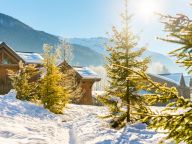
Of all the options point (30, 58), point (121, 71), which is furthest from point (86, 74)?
point (121, 71)

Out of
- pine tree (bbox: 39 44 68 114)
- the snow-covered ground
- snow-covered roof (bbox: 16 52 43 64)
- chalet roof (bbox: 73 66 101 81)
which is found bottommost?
the snow-covered ground

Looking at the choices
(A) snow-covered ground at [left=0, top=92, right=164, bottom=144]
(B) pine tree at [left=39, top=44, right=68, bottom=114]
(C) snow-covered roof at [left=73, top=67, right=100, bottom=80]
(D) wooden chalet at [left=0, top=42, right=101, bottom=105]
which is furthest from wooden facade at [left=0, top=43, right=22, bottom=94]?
(A) snow-covered ground at [left=0, top=92, right=164, bottom=144]

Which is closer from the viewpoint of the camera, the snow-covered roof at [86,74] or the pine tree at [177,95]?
the pine tree at [177,95]

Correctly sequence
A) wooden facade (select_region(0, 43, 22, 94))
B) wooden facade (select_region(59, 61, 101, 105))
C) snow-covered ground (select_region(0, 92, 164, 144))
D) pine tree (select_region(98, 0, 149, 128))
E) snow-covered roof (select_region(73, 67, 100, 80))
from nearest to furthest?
snow-covered ground (select_region(0, 92, 164, 144))
pine tree (select_region(98, 0, 149, 128))
wooden facade (select_region(0, 43, 22, 94))
wooden facade (select_region(59, 61, 101, 105))
snow-covered roof (select_region(73, 67, 100, 80))

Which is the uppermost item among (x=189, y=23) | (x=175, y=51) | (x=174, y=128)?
(x=189, y=23)

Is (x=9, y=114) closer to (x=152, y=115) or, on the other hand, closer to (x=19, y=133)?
(x=19, y=133)

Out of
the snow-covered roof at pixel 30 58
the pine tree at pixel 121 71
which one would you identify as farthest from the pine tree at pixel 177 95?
the snow-covered roof at pixel 30 58

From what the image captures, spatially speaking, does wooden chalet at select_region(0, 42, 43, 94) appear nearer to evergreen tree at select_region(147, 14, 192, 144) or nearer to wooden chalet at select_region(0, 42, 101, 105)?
wooden chalet at select_region(0, 42, 101, 105)

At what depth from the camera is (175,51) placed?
19.4ft

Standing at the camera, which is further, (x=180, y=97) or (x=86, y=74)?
(x=86, y=74)

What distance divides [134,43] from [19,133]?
875cm

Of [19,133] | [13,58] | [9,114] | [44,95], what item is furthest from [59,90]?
[13,58]

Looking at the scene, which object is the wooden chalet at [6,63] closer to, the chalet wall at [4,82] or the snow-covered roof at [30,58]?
the chalet wall at [4,82]

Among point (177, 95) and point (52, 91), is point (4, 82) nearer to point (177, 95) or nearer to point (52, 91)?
point (52, 91)
